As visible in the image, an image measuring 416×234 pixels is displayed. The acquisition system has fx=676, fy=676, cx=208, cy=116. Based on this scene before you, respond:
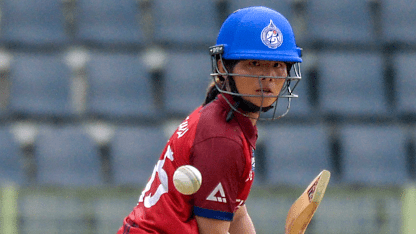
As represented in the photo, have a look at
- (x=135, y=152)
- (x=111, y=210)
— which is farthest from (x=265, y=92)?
(x=135, y=152)

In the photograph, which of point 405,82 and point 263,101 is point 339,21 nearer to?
point 405,82

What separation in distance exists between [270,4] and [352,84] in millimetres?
1243

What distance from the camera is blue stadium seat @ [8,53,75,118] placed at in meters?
6.75

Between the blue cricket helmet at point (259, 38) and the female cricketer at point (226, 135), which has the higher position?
the blue cricket helmet at point (259, 38)

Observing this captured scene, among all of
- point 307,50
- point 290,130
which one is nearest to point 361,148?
point 290,130

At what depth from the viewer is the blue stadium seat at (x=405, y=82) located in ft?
22.8

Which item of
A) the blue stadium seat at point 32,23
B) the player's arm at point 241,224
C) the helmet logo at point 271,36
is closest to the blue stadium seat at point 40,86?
the blue stadium seat at point 32,23

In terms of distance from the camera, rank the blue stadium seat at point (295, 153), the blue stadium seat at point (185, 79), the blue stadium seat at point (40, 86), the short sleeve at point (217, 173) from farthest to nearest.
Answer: the blue stadium seat at point (185, 79)
the blue stadium seat at point (40, 86)
the blue stadium seat at point (295, 153)
the short sleeve at point (217, 173)

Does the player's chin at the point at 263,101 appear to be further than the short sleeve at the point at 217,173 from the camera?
Yes

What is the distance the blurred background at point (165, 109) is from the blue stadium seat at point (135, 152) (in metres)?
0.01

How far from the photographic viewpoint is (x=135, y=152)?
253 inches

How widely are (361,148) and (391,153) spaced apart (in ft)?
0.99

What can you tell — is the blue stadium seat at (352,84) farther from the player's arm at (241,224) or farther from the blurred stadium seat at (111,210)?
the player's arm at (241,224)

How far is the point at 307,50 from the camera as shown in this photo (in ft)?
23.4
